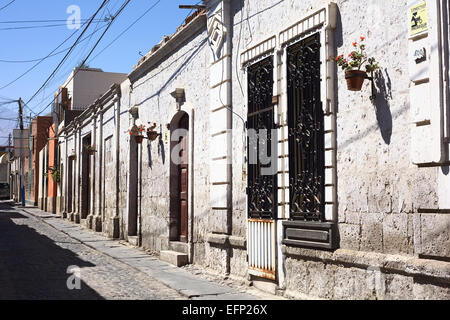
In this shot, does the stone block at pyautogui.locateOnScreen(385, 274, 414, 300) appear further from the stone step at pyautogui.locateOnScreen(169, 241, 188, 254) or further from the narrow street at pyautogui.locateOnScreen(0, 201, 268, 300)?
the stone step at pyautogui.locateOnScreen(169, 241, 188, 254)

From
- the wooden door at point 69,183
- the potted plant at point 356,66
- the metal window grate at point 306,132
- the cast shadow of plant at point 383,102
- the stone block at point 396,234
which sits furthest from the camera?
the wooden door at point 69,183

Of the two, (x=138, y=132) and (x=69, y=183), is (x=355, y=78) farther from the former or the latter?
(x=69, y=183)

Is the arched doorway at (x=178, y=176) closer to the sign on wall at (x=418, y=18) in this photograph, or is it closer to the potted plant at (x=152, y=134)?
the potted plant at (x=152, y=134)

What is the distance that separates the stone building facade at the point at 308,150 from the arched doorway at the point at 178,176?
27mm

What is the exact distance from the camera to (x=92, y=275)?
29.8 ft

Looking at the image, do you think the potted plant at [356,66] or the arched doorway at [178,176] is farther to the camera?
the arched doorway at [178,176]

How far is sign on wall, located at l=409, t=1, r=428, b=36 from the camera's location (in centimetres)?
504

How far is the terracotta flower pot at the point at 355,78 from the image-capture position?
18.6ft

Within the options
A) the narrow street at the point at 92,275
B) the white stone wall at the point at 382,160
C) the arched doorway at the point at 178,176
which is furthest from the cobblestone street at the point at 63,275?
the white stone wall at the point at 382,160

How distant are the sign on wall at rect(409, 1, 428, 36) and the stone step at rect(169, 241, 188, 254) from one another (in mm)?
6860

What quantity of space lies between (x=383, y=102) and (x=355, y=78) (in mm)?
396

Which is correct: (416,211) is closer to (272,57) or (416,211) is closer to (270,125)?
(270,125)

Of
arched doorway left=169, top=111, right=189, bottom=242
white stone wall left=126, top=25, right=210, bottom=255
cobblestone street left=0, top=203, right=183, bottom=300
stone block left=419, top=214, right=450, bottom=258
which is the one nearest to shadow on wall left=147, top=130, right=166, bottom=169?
white stone wall left=126, top=25, right=210, bottom=255
